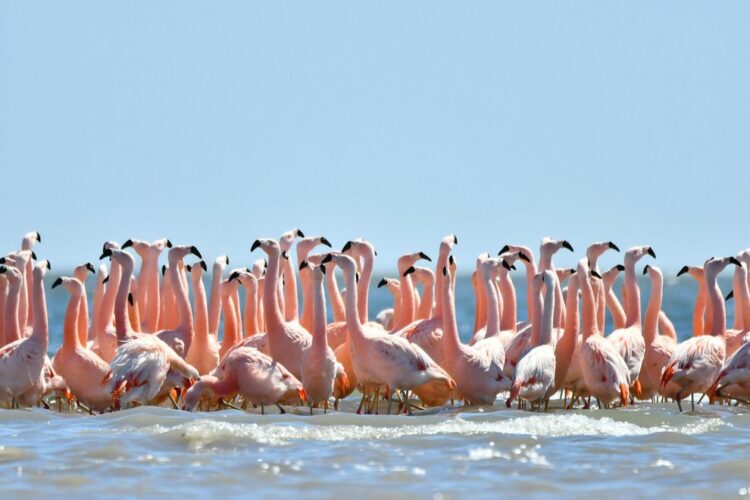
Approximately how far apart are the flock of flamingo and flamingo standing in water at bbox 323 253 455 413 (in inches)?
0.5

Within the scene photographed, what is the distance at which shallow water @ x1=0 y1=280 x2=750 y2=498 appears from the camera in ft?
27.7

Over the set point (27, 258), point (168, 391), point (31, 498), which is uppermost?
point (27, 258)

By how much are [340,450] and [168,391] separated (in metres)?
3.17

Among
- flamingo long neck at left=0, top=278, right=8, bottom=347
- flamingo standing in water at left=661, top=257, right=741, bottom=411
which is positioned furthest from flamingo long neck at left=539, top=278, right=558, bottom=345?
flamingo long neck at left=0, top=278, right=8, bottom=347

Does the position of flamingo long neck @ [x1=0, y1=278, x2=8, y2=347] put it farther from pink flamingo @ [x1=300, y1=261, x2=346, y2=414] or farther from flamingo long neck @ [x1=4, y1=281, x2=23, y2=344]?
pink flamingo @ [x1=300, y1=261, x2=346, y2=414]

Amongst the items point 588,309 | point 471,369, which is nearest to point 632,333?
point 588,309

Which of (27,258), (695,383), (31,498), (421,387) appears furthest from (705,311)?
(31,498)

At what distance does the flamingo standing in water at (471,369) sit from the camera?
12.2 metres

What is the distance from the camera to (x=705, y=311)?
1493cm

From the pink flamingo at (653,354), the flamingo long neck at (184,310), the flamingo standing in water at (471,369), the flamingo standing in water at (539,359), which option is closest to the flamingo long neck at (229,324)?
the flamingo long neck at (184,310)

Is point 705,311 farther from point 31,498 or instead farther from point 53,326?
point 53,326

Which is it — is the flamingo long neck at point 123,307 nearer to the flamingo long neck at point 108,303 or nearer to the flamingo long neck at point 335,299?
the flamingo long neck at point 108,303

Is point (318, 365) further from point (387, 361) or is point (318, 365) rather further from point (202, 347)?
point (202, 347)

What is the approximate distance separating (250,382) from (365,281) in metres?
2.64
